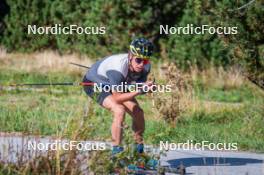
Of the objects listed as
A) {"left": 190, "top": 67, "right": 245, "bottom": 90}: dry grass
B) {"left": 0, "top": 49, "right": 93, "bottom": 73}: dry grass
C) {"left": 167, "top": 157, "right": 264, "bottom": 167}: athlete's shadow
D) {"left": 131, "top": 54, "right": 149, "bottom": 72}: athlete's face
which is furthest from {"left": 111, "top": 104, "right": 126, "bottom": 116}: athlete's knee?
{"left": 0, "top": 49, "right": 93, "bottom": 73}: dry grass

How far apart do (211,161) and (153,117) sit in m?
3.62

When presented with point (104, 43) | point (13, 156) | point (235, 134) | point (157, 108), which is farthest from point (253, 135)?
point (104, 43)

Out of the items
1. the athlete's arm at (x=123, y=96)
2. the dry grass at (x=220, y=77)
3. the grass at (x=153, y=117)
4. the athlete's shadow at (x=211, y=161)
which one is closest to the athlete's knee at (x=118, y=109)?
the athlete's arm at (x=123, y=96)

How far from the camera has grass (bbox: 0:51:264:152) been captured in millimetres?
12141

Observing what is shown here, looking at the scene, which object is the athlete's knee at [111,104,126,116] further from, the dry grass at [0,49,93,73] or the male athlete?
the dry grass at [0,49,93,73]

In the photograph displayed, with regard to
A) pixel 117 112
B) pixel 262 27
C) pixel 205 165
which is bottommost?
pixel 205 165

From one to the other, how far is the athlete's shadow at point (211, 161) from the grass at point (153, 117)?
0.51 m

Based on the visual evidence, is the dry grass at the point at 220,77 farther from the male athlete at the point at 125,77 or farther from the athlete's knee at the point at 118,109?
the athlete's knee at the point at 118,109

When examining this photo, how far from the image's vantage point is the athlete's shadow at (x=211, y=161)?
11.2 meters

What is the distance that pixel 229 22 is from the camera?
43.3 ft

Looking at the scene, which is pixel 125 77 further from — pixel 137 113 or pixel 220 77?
pixel 220 77

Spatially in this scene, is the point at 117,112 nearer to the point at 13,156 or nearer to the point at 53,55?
the point at 13,156

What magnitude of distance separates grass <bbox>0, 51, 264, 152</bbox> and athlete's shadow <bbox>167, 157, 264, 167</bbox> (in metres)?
0.51

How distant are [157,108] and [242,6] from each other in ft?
8.75
